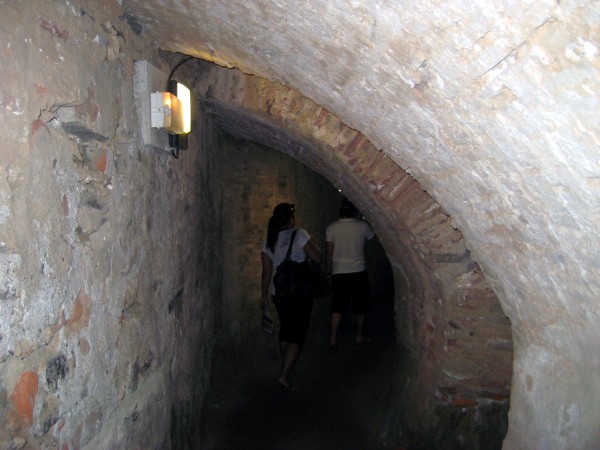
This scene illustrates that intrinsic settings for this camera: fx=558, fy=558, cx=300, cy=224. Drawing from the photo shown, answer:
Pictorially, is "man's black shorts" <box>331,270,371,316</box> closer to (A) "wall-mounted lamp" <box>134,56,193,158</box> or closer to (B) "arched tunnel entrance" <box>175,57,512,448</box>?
(B) "arched tunnel entrance" <box>175,57,512,448</box>

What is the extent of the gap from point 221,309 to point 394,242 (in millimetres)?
2195

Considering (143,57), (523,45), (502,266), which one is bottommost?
(502,266)

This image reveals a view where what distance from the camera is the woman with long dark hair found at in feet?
15.3

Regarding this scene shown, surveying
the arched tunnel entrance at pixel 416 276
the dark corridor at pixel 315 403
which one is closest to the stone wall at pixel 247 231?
the dark corridor at pixel 315 403

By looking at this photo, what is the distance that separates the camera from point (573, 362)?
5.78ft

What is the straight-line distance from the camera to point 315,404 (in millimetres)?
4707

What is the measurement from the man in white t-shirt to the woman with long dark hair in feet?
3.02

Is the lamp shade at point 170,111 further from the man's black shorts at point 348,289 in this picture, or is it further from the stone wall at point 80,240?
the man's black shorts at point 348,289

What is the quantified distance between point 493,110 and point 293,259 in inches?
132

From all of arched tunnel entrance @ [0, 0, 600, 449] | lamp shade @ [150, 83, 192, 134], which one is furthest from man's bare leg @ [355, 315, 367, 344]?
lamp shade @ [150, 83, 192, 134]

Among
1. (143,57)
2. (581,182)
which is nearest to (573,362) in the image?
(581,182)

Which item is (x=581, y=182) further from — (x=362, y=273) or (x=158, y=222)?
(x=362, y=273)

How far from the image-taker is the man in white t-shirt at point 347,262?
5.61 meters

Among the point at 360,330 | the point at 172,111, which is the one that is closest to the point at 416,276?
the point at 172,111
